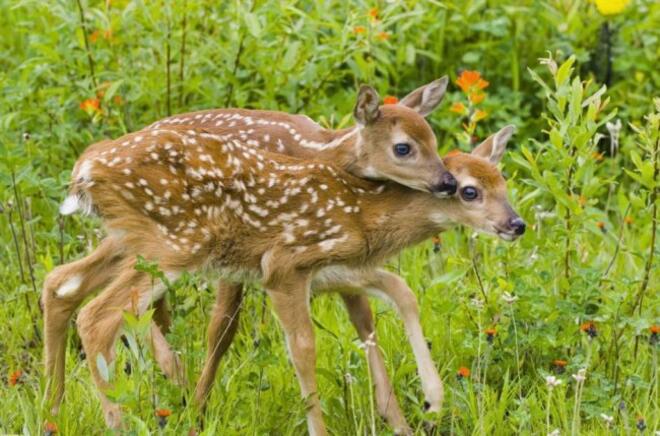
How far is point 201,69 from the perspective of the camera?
25.6 feet

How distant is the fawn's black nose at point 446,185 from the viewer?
5711mm

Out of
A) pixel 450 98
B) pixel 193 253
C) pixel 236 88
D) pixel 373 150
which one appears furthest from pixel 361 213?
pixel 450 98

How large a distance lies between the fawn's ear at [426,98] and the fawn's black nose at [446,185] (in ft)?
1.95

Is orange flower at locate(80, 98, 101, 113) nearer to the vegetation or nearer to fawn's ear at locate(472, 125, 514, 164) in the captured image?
the vegetation

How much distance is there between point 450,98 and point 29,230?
9.12 ft

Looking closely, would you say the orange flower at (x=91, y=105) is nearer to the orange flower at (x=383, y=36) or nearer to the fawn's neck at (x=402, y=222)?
the orange flower at (x=383, y=36)

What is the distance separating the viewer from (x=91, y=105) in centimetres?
725

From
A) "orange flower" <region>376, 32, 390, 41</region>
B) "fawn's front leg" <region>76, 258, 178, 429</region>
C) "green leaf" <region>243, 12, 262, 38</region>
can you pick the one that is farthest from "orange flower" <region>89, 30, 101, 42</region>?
"fawn's front leg" <region>76, 258, 178, 429</region>

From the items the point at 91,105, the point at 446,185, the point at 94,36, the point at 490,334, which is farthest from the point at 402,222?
the point at 94,36

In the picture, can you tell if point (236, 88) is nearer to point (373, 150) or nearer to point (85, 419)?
point (373, 150)

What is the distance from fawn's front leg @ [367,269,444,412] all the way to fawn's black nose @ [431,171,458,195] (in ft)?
1.30

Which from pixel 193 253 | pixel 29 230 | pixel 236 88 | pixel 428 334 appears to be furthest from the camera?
pixel 236 88

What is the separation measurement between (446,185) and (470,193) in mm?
99

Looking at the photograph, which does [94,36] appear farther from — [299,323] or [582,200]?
[582,200]
